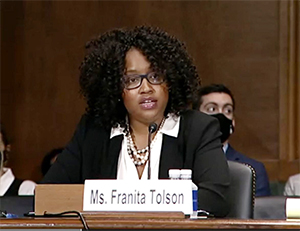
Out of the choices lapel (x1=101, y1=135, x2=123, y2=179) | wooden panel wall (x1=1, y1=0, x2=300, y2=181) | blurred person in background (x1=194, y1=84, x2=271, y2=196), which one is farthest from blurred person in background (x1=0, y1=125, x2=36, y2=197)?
lapel (x1=101, y1=135, x2=123, y2=179)

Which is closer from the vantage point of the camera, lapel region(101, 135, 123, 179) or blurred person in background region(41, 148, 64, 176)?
lapel region(101, 135, 123, 179)

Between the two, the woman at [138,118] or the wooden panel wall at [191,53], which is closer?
the woman at [138,118]

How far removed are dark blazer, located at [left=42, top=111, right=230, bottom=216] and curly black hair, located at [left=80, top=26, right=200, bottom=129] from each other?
0.07 m

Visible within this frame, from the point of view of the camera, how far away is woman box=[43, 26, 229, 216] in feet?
9.43

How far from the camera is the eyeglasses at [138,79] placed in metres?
2.89

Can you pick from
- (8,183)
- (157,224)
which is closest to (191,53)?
(8,183)

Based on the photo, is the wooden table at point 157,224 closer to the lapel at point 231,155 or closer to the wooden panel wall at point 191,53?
the lapel at point 231,155

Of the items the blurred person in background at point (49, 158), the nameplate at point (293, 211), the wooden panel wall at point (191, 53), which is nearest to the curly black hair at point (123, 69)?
the nameplate at point (293, 211)

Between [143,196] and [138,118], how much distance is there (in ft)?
2.83

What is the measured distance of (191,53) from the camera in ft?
16.4

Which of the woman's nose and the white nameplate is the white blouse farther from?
the white nameplate

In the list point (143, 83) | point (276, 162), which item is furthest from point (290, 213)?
point (276, 162)

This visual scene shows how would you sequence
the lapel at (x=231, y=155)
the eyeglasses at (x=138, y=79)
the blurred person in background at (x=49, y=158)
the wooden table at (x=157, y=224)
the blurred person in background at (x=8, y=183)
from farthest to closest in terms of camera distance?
the blurred person in background at (x=49, y=158)
the blurred person in background at (x=8, y=183)
the lapel at (x=231, y=155)
the eyeglasses at (x=138, y=79)
the wooden table at (x=157, y=224)

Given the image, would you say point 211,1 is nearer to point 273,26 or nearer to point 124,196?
point 273,26
